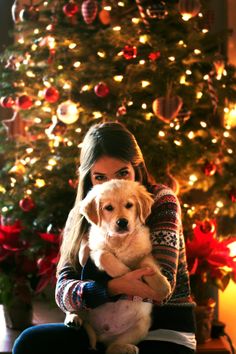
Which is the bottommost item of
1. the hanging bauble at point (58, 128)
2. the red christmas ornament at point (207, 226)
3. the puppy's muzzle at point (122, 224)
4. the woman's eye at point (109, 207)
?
the red christmas ornament at point (207, 226)

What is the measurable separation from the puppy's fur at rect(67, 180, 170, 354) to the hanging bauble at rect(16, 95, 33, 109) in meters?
1.72

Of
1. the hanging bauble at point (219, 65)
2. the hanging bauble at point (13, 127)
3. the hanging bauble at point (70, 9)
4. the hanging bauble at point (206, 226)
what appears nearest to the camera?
the hanging bauble at point (206, 226)

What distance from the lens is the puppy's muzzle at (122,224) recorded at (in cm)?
167

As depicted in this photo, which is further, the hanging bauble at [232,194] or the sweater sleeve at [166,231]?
the hanging bauble at [232,194]

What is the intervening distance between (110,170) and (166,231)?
303 mm

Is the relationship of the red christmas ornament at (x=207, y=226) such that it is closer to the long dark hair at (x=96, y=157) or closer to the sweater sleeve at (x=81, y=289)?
the long dark hair at (x=96, y=157)

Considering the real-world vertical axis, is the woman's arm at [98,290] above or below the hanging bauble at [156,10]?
below

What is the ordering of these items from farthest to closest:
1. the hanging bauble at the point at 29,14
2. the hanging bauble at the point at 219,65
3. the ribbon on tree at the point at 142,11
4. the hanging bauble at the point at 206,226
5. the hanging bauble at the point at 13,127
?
1. the hanging bauble at the point at 13,127
2. the hanging bauble at the point at 29,14
3. the ribbon on tree at the point at 142,11
4. the hanging bauble at the point at 219,65
5. the hanging bauble at the point at 206,226

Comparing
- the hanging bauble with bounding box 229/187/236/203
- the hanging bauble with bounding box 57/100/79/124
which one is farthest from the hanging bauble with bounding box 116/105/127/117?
the hanging bauble with bounding box 229/187/236/203

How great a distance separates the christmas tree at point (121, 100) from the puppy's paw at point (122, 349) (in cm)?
140

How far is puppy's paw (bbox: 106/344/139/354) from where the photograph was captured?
1.68 metres

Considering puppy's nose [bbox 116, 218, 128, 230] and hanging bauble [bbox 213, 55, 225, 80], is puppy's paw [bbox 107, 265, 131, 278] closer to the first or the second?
puppy's nose [bbox 116, 218, 128, 230]

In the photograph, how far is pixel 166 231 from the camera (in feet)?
5.87

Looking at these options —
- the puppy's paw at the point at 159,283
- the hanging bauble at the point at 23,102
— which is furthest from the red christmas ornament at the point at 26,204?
the puppy's paw at the point at 159,283
